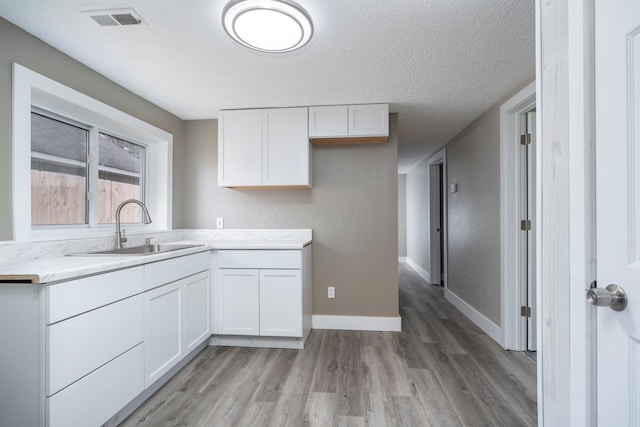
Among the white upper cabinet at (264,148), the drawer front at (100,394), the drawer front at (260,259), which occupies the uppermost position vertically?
the white upper cabinet at (264,148)

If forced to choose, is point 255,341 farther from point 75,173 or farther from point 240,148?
point 75,173

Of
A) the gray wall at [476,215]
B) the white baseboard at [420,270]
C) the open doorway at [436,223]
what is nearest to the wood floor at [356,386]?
the gray wall at [476,215]

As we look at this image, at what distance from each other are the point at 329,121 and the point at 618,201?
2231 millimetres

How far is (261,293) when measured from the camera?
245cm

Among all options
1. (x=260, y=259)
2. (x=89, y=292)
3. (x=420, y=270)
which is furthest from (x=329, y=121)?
(x=420, y=270)

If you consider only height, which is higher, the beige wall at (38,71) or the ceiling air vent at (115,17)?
the ceiling air vent at (115,17)

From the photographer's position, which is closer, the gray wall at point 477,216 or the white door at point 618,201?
the white door at point 618,201

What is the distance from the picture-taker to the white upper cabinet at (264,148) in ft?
8.97

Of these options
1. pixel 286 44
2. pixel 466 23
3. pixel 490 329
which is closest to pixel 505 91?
pixel 466 23

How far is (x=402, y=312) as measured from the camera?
3430mm

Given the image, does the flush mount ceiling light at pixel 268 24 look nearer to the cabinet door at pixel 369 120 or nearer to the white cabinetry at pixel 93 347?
the cabinet door at pixel 369 120

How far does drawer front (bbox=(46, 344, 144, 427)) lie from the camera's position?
1225 millimetres

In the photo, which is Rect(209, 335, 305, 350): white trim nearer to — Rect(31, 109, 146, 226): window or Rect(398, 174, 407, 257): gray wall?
Rect(31, 109, 146, 226): window

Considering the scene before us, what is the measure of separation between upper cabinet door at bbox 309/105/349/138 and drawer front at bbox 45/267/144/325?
5.95ft
